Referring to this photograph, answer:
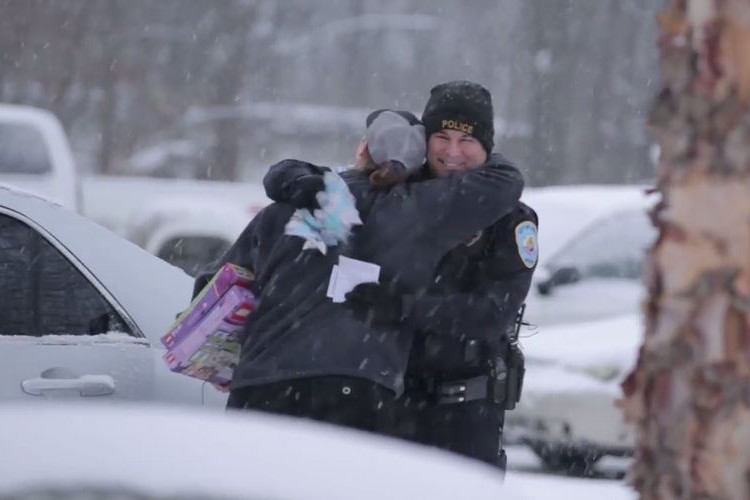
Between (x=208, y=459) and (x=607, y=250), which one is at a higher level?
(x=607, y=250)

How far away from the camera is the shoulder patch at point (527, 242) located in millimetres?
4066

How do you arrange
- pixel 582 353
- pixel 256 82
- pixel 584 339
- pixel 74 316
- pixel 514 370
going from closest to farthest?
pixel 514 370
pixel 74 316
pixel 582 353
pixel 584 339
pixel 256 82

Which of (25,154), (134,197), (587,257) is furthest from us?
(134,197)

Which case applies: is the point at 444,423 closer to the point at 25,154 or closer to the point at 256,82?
the point at 25,154

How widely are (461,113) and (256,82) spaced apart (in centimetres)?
2892

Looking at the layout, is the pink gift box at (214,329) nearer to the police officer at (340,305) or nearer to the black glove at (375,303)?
the police officer at (340,305)

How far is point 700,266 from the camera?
2328mm

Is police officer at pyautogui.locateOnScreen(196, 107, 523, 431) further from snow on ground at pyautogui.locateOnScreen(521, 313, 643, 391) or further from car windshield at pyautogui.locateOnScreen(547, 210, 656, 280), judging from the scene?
car windshield at pyautogui.locateOnScreen(547, 210, 656, 280)

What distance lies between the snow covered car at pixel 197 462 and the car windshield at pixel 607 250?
7488 mm

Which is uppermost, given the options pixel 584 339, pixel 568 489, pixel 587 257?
pixel 587 257

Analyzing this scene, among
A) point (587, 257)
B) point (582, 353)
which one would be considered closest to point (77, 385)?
point (582, 353)

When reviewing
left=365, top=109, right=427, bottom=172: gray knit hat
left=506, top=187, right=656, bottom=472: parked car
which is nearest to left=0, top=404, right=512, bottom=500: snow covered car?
left=365, top=109, right=427, bottom=172: gray knit hat

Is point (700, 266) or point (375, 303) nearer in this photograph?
point (700, 266)

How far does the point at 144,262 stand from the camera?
15.4 feet
